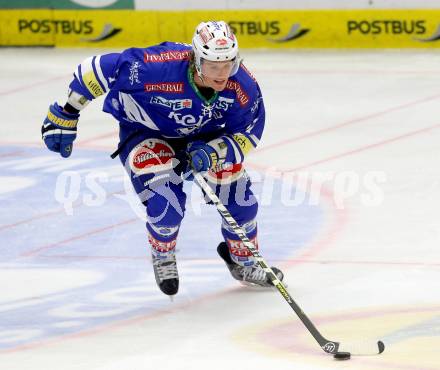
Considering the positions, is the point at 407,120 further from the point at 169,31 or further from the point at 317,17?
the point at 169,31

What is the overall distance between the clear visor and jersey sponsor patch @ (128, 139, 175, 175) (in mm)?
475

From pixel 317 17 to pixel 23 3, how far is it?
2.90 m

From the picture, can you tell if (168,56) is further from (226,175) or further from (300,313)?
(300,313)

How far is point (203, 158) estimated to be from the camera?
5.73m

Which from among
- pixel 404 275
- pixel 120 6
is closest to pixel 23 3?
pixel 120 6

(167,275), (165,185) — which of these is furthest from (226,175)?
(167,275)

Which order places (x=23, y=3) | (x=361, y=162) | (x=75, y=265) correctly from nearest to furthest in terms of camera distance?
(x=75, y=265) → (x=361, y=162) → (x=23, y=3)

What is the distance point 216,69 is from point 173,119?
36cm

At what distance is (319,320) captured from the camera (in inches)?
221

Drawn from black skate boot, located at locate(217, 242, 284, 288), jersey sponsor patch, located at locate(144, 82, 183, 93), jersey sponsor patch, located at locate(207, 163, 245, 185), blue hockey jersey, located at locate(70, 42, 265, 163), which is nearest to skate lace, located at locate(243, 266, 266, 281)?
black skate boot, located at locate(217, 242, 284, 288)

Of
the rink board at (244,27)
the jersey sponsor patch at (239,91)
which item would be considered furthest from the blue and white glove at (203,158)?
the rink board at (244,27)

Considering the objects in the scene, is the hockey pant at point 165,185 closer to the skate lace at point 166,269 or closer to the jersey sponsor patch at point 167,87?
the skate lace at point 166,269

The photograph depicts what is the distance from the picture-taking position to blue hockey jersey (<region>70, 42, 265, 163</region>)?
5.71m

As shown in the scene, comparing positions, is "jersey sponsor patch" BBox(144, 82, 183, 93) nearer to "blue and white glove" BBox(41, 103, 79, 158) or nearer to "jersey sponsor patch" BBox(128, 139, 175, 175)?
"jersey sponsor patch" BBox(128, 139, 175, 175)
